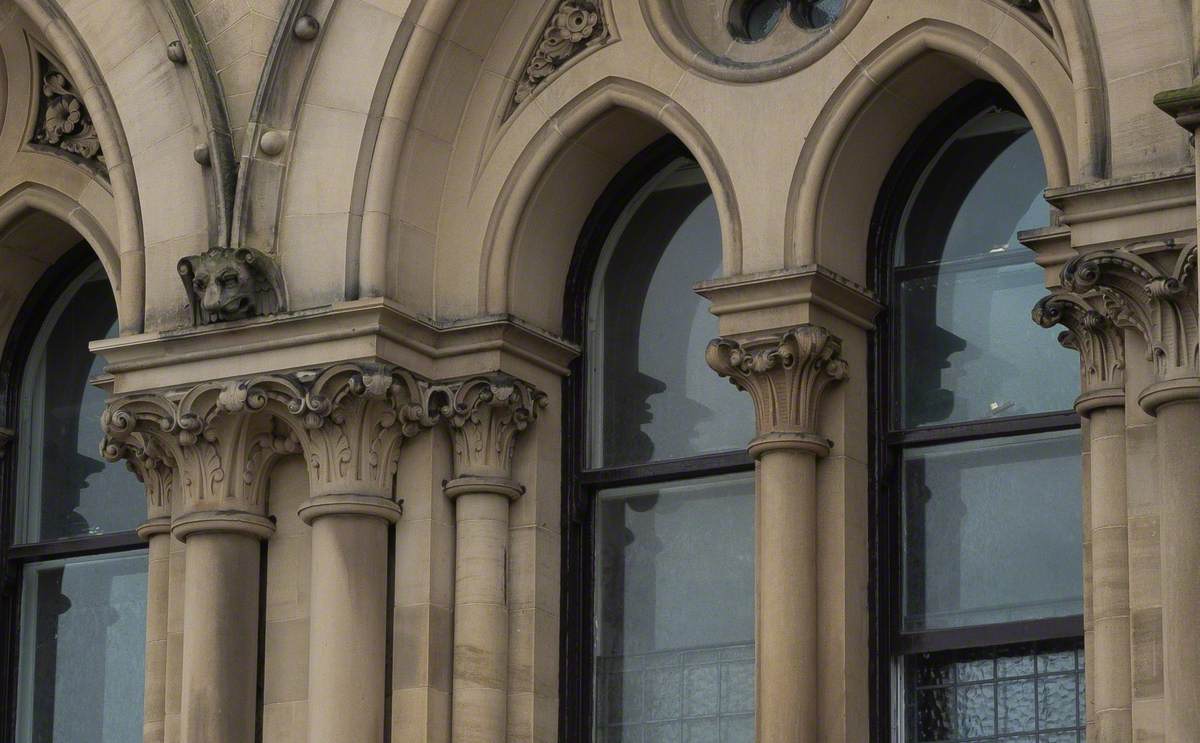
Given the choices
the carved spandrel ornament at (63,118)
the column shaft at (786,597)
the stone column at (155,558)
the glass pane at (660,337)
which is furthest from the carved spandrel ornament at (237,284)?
the column shaft at (786,597)

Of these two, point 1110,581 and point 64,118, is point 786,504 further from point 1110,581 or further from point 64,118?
point 64,118

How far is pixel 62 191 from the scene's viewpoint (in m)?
19.4

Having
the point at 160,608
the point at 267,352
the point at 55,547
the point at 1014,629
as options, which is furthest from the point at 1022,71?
the point at 55,547

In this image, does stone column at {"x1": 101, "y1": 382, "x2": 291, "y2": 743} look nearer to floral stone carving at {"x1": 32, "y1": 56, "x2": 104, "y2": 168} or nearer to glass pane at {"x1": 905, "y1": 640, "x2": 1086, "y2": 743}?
floral stone carving at {"x1": 32, "y1": 56, "x2": 104, "y2": 168}

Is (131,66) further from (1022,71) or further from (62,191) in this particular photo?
(1022,71)

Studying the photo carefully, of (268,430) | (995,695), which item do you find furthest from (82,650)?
(995,695)

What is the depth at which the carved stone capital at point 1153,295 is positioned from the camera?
14.6 metres

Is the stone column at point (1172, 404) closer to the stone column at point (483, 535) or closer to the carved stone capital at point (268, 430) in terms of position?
the stone column at point (483, 535)

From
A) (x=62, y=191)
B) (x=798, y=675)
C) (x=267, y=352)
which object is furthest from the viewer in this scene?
(x=62, y=191)

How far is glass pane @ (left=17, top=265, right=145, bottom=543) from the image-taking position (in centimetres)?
1972

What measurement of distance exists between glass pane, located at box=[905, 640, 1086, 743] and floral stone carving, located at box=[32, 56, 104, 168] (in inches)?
248

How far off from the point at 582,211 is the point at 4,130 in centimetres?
390

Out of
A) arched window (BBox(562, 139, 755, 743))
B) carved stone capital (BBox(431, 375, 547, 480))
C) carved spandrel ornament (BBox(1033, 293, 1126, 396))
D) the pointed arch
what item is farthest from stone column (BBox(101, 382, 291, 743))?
carved spandrel ornament (BBox(1033, 293, 1126, 396))

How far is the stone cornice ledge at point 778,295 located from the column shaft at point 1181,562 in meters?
2.65
